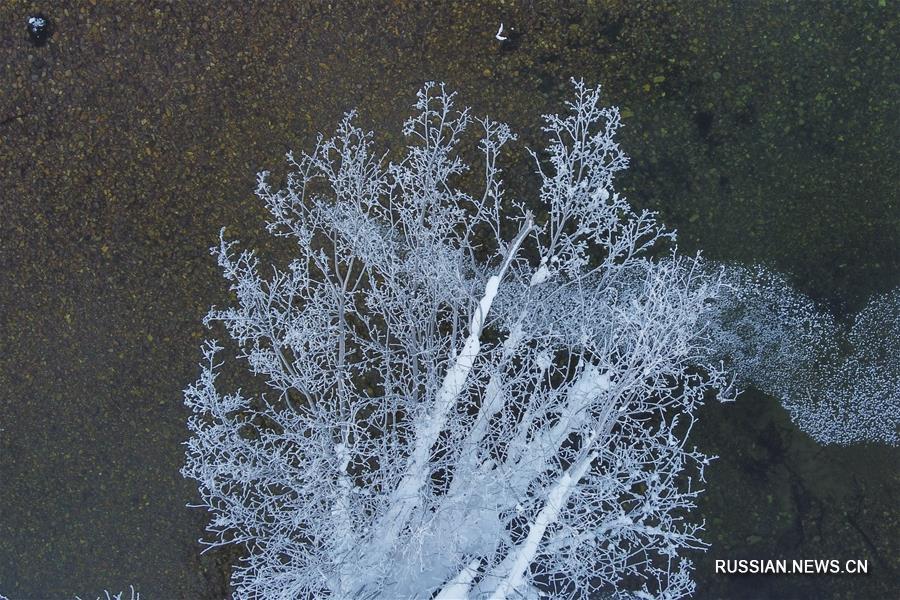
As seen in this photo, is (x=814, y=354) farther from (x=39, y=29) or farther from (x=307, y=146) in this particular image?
(x=39, y=29)

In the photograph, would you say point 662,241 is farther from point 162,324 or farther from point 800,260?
point 162,324

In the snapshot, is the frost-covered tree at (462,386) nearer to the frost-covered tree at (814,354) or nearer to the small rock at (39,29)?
the frost-covered tree at (814,354)

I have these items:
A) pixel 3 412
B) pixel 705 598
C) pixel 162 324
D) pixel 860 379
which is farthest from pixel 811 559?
pixel 3 412

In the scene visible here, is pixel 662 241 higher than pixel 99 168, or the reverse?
pixel 662 241

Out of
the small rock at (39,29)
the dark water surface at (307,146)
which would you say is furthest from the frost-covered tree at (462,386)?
the small rock at (39,29)

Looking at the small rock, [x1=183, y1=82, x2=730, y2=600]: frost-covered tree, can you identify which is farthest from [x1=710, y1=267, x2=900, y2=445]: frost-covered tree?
the small rock
